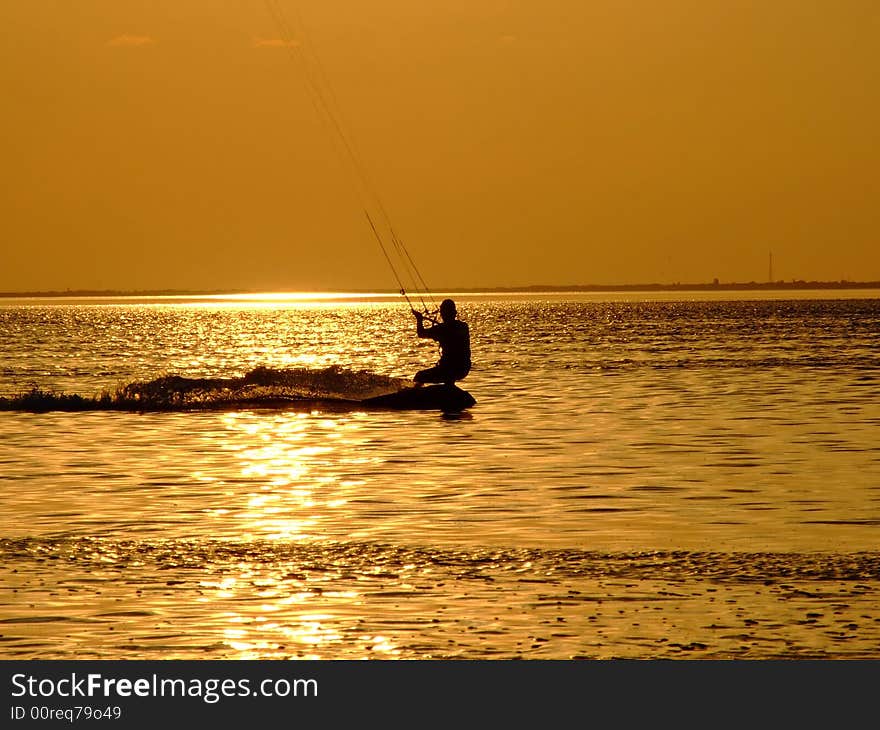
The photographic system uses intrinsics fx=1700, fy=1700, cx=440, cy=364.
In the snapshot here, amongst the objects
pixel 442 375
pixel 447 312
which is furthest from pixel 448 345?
pixel 442 375

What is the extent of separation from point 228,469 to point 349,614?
43.5 ft

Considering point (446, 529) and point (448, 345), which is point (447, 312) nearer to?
point (448, 345)

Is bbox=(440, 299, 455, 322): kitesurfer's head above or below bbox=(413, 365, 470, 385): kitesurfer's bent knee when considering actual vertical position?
above

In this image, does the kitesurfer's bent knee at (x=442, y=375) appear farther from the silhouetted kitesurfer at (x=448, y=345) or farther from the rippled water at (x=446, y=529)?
the rippled water at (x=446, y=529)

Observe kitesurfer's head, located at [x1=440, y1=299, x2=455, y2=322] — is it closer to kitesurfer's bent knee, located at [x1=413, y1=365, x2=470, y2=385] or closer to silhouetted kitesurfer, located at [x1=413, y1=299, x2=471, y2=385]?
silhouetted kitesurfer, located at [x1=413, y1=299, x2=471, y2=385]

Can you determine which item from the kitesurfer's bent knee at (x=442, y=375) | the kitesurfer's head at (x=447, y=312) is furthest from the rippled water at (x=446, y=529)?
the kitesurfer's head at (x=447, y=312)

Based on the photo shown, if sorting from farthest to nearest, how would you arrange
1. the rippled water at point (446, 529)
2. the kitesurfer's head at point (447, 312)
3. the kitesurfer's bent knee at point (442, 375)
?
the kitesurfer's bent knee at point (442, 375), the kitesurfer's head at point (447, 312), the rippled water at point (446, 529)

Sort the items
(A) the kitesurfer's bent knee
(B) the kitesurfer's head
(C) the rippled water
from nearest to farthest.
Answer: (C) the rippled water < (B) the kitesurfer's head < (A) the kitesurfer's bent knee

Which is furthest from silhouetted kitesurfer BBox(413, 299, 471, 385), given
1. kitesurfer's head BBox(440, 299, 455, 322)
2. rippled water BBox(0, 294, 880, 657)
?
rippled water BBox(0, 294, 880, 657)

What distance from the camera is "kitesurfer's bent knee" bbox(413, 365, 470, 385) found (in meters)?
39.7

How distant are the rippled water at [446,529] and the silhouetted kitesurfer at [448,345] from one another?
1.18 m

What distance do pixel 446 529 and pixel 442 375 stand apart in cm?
1949

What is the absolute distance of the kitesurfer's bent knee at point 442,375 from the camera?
39.7 m
